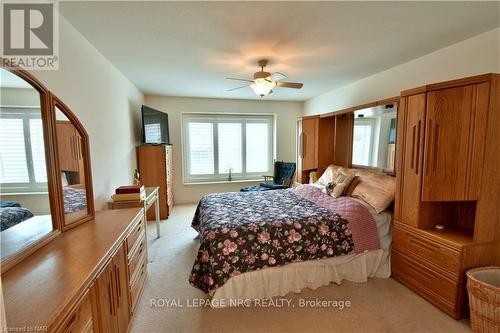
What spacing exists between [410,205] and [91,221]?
2.88 metres

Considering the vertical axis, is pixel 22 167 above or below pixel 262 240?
above

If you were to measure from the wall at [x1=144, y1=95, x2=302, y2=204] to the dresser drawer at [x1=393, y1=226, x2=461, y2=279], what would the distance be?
146 inches

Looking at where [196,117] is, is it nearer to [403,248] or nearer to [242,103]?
[242,103]

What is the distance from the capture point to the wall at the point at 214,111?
16.6 ft

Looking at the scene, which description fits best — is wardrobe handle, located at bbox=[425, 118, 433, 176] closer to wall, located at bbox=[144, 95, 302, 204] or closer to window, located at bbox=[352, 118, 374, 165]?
window, located at bbox=[352, 118, 374, 165]

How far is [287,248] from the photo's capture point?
215 centimetres

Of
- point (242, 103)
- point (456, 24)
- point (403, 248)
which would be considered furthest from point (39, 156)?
point (242, 103)

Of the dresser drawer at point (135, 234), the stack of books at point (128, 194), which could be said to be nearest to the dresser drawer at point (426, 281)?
the dresser drawer at point (135, 234)

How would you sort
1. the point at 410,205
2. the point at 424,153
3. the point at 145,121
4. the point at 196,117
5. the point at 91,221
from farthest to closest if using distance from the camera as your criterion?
the point at 196,117
the point at 145,121
the point at 410,205
the point at 424,153
the point at 91,221

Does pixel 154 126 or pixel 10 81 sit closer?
pixel 10 81

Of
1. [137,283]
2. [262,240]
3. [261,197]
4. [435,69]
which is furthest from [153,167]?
[435,69]

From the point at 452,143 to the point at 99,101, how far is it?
3556 millimetres

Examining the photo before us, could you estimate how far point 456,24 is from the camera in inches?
79.8

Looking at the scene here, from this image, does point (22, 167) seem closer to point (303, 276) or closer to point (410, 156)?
point (303, 276)
